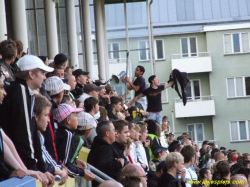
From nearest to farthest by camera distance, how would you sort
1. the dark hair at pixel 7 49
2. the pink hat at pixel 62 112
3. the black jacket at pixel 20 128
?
the black jacket at pixel 20 128 → the pink hat at pixel 62 112 → the dark hair at pixel 7 49

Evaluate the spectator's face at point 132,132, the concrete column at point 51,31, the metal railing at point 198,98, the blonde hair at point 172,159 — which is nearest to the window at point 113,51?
the concrete column at point 51,31

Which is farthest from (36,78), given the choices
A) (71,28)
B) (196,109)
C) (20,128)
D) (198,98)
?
(198,98)

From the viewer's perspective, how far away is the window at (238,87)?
1480 inches

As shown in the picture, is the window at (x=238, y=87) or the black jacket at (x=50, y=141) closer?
the black jacket at (x=50, y=141)

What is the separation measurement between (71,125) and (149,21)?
610 inches

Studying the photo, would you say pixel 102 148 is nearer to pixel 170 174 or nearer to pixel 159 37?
pixel 170 174

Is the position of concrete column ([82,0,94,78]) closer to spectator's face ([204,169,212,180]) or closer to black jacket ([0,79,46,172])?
spectator's face ([204,169,212,180])

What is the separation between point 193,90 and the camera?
38219 millimetres

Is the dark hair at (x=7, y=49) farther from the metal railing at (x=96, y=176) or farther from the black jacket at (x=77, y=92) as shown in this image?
the black jacket at (x=77, y=92)

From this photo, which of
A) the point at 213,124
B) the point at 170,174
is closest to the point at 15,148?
the point at 170,174

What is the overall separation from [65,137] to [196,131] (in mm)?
32279

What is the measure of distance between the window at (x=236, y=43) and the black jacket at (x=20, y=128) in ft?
111

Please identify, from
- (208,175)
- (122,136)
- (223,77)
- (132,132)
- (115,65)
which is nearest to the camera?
(122,136)

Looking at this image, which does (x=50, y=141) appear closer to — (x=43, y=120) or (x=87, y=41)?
(x=43, y=120)
